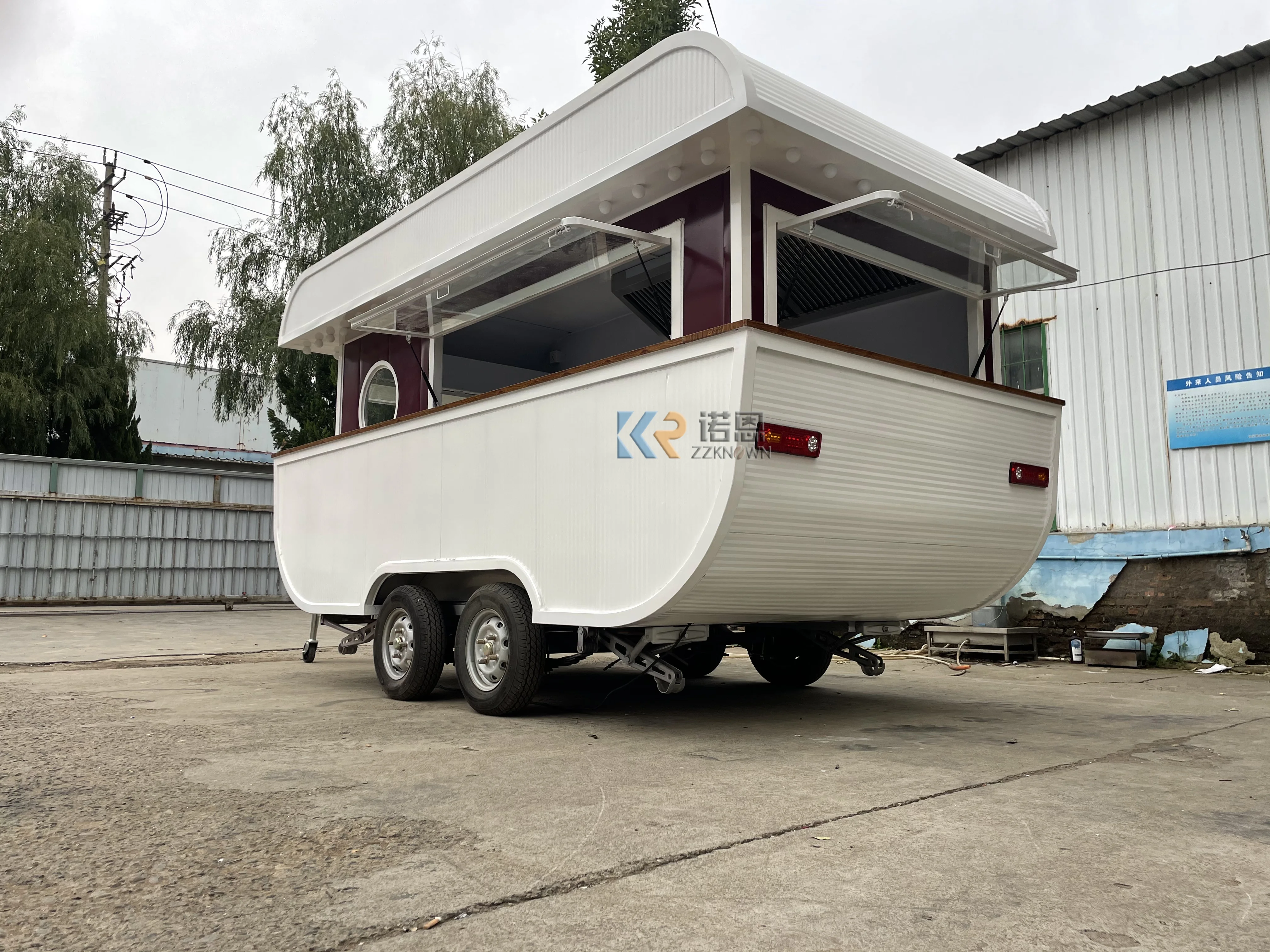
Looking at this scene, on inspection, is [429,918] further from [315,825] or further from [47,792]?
[47,792]

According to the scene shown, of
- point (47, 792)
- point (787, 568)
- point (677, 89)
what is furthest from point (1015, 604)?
point (47, 792)

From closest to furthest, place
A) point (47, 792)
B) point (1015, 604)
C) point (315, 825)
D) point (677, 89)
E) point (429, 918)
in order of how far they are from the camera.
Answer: point (429, 918) → point (315, 825) → point (47, 792) → point (677, 89) → point (1015, 604)

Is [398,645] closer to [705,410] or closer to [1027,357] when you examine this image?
[705,410]

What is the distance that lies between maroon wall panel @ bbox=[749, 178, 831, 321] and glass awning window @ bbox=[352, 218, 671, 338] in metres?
0.52

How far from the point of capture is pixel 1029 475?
5.98 m

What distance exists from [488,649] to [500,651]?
118 mm

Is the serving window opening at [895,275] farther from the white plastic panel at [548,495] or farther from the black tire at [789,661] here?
the black tire at [789,661]

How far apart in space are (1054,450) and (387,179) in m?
16.2

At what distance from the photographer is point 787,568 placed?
5047 mm

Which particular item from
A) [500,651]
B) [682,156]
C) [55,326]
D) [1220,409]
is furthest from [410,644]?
[55,326]

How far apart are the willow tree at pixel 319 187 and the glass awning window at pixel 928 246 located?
1454 cm

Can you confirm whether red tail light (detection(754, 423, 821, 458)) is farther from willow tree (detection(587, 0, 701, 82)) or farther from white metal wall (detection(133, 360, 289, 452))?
white metal wall (detection(133, 360, 289, 452))

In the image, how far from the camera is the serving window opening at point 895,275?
529 centimetres

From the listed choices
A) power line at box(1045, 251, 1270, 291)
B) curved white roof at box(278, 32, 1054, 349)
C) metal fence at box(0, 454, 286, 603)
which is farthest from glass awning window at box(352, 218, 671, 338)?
metal fence at box(0, 454, 286, 603)
